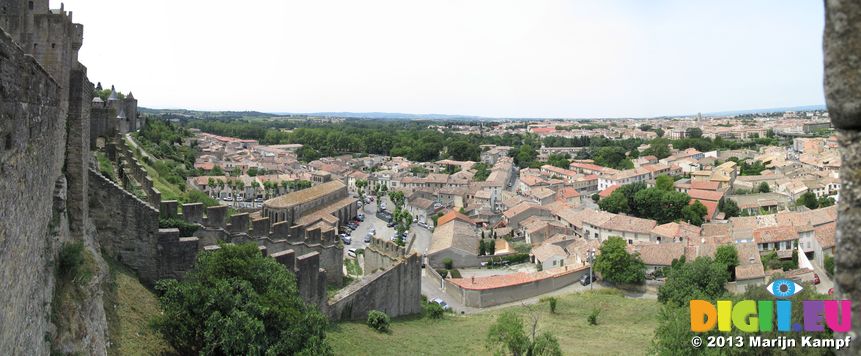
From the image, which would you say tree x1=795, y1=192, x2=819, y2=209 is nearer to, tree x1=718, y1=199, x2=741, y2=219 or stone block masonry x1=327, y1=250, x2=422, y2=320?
tree x1=718, y1=199, x2=741, y2=219

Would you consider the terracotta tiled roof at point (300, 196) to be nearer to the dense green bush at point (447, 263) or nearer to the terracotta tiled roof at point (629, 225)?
the dense green bush at point (447, 263)

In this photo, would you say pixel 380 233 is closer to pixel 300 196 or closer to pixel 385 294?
pixel 300 196

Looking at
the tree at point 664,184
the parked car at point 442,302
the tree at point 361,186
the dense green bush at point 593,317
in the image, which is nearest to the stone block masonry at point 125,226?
the parked car at point 442,302

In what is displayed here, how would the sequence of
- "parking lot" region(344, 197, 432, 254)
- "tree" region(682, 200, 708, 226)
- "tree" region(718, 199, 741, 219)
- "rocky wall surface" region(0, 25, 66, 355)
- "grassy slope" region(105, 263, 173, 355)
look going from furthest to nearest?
"tree" region(718, 199, 741, 219) < "tree" region(682, 200, 708, 226) < "parking lot" region(344, 197, 432, 254) < "grassy slope" region(105, 263, 173, 355) < "rocky wall surface" region(0, 25, 66, 355)

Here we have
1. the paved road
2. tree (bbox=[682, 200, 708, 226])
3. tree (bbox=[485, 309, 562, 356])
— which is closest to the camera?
tree (bbox=[485, 309, 562, 356])

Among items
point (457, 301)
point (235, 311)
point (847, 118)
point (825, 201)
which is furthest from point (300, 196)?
point (825, 201)

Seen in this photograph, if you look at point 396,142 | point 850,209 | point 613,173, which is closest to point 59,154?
point 850,209

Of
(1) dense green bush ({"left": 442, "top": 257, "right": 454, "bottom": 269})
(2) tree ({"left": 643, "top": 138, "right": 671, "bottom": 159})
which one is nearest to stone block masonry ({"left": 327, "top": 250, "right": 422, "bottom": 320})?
(1) dense green bush ({"left": 442, "top": 257, "right": 454, "bottom": 269})
